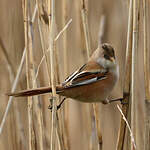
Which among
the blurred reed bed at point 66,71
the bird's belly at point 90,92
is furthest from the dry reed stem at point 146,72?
the bird's belly at point 90,92

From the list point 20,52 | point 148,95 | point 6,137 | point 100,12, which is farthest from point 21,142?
point 100,12

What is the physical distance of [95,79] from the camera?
187 centimetres

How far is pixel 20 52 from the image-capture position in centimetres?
249

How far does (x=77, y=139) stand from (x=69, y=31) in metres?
1.08

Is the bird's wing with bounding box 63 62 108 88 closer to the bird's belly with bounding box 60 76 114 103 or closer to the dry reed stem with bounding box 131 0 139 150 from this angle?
the bird's belly with bounding box 60 76 114 103

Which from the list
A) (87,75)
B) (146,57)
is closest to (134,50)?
(146,57)

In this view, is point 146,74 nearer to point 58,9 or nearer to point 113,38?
point 113,38

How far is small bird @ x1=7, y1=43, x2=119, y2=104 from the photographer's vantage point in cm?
177

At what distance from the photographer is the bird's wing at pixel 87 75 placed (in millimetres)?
1732

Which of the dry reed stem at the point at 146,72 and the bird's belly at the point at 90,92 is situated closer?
the dry reed stem at the point at 146,72

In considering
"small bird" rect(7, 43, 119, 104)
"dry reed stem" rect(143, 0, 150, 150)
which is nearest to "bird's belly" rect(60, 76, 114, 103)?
"small bird" rect(7, 43, 119, 104)

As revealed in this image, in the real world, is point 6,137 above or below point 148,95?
below

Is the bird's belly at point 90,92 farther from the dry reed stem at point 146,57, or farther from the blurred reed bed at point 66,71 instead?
the dry reed stem at point 146,57

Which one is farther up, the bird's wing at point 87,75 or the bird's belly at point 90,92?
the bird's wing at point 87,75
